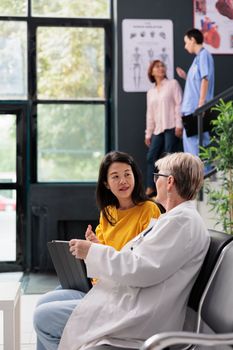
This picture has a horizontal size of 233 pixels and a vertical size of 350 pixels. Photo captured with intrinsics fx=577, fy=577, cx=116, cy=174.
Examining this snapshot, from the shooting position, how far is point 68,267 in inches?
106

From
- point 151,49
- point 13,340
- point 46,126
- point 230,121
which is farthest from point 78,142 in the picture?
point 13,340

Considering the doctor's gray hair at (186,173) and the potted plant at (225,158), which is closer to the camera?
the doctor's gray hair at (186,173)

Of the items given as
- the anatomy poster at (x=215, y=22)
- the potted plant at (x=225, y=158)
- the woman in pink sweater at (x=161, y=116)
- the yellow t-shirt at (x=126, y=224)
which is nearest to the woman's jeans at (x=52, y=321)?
the yellow t-shirt at (x=126, y=224)

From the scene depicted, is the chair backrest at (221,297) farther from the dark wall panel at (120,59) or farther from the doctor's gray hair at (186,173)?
the dark wall panel at (120,59)

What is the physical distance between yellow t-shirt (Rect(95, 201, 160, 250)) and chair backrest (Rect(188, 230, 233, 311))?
0.73 metres

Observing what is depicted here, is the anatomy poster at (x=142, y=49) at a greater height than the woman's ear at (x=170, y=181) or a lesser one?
greater

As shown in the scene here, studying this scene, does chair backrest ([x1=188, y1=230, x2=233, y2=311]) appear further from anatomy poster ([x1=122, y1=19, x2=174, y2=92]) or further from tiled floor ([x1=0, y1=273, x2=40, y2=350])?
anatomy poster ([x1=122, y1=19, x2=174, y2=92])

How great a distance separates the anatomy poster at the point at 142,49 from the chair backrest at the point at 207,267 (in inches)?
202

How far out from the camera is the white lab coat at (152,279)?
2.06 meters

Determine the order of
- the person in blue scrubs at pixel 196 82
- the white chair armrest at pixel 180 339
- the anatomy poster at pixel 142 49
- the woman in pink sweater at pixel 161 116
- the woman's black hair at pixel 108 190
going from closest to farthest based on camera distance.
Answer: the white chair armrest at pixel 180 339 < the woman's black hair at pixel 108 190 < the person in blue scrubs at pixel 196 82 < the woman in pink sweater at pixel 161 116 < the anatomy poster at pixel 142 49

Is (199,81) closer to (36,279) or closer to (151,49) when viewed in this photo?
(151,49)

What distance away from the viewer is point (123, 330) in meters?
2.10

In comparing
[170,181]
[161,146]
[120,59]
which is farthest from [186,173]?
[120,59]

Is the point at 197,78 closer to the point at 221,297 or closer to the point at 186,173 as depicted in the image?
the point at 186,173
